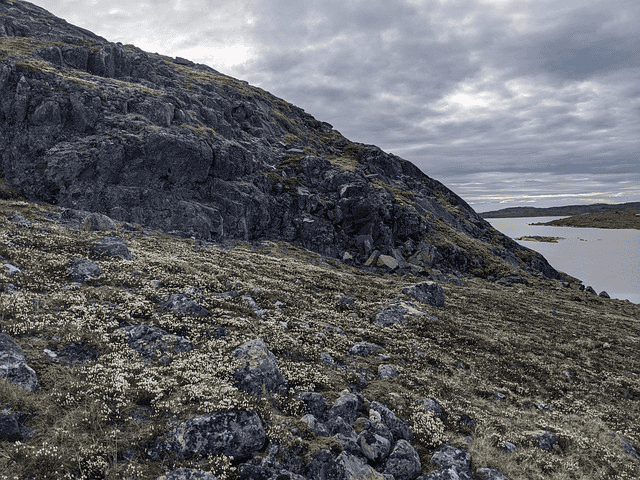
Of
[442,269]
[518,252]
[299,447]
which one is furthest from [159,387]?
[518,252]

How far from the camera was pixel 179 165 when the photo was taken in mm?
53594

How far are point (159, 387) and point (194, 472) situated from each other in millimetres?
4170

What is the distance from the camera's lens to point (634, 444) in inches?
644

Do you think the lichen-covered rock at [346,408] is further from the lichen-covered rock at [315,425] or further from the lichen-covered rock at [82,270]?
the lichen-covered rock at [82,270]

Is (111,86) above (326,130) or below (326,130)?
below

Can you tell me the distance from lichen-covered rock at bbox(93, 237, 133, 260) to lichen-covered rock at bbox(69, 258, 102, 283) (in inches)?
126

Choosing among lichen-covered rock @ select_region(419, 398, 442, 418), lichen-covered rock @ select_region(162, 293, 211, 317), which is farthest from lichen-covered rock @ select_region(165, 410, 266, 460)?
lichen-covered rock @ select_region(162, 293, 211, 317)

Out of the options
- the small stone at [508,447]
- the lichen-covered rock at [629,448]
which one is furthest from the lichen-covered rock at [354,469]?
the lichen-covered rock at [629,448]

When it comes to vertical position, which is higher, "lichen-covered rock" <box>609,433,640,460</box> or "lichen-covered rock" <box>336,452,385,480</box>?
"lichen-covered rock" <box>336,452,385,480</box>

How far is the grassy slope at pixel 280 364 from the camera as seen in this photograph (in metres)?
9.57

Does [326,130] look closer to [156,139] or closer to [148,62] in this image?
[148,62]

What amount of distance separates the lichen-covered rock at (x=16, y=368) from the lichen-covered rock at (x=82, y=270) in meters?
9.39

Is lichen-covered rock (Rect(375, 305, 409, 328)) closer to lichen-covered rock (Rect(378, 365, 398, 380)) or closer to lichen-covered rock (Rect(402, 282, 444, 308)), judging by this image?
lichen-covered rock (Rect(402, 282, 444, 308))

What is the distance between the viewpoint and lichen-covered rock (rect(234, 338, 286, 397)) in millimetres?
12690
